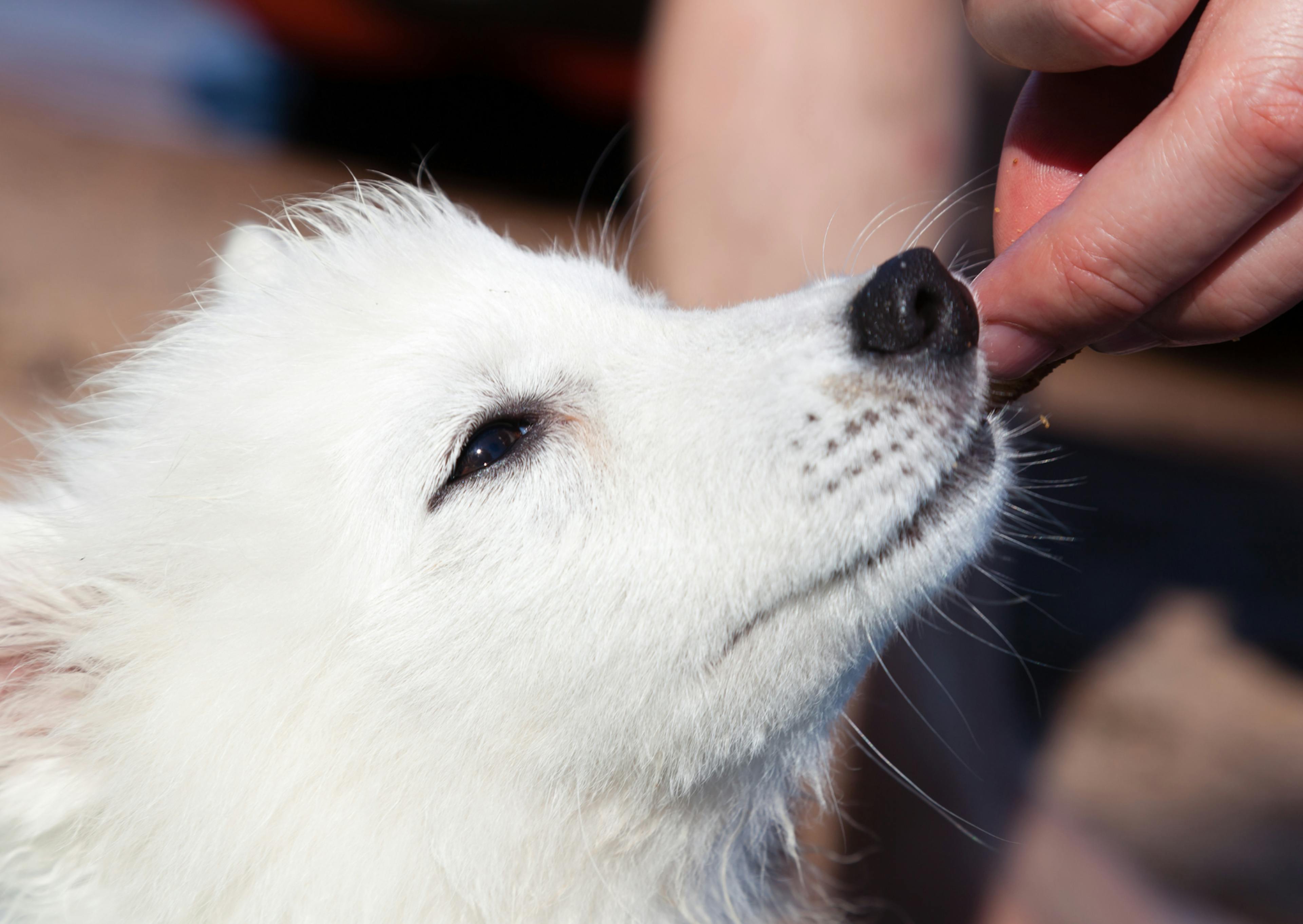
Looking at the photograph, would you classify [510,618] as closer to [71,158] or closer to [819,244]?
[819,244]

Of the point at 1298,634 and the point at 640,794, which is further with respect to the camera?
the point at 1298,634

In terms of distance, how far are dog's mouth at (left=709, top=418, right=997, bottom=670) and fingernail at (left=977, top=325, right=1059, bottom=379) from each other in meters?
0.11

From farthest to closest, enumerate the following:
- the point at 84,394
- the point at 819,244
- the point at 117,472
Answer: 1. the point at 84,394
2. the point at 819,244
3. the point at 117,472

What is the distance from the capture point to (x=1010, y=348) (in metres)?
1.60

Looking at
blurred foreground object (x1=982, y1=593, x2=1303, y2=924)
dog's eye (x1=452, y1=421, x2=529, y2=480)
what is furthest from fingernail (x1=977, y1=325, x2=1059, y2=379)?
blurred foreground object (x1=982, y1=593, x2=1303, y2=924)

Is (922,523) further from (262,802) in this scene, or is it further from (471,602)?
(262,802)

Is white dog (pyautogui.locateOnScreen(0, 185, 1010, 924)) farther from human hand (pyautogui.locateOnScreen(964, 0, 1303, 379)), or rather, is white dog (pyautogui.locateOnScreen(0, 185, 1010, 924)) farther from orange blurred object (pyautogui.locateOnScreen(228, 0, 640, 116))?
orange blurred object (pyautogui.locateOnScreen(228, 0, 640, 116))

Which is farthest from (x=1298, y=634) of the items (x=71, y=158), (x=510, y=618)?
(x=71, y=158)

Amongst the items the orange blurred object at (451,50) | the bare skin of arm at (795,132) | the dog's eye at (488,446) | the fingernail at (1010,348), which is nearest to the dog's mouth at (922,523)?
the fingernail at (1010,348)

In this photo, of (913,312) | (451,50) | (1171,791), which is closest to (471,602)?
(913,312)

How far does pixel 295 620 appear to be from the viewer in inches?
59.2

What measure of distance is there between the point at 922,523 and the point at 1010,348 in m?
0.34

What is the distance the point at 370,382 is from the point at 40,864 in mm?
901

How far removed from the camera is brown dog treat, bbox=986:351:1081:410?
1.67 metres
